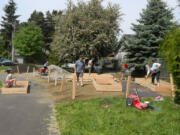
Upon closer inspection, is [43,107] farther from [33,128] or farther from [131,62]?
[131,62]

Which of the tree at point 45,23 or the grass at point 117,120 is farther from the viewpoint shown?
the tree at point 45,23

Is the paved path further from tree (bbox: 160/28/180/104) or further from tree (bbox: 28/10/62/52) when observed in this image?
tree (bbox: 28/10/62/52)

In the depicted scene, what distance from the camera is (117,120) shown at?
229 inches

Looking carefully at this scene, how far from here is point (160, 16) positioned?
19953 mm

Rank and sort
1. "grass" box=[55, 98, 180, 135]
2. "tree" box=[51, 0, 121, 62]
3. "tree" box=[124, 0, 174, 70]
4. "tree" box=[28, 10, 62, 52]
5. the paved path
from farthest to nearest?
"tree" box=[28, 10, 62, 52] → "tree" box=[51, 0, 121, 62] → "tree" box=[124, 0, 174, 70] → the paved path → "grass" box=[55, 98, 180, 135]

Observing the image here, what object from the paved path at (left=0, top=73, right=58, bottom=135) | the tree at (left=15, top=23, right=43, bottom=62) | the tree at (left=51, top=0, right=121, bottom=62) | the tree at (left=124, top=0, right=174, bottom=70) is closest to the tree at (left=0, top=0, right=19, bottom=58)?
the tree at (left=15, top=23, right=43, bottom=62)

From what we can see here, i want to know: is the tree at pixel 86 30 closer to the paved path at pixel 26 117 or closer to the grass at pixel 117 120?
the paved path at pixel 26 117

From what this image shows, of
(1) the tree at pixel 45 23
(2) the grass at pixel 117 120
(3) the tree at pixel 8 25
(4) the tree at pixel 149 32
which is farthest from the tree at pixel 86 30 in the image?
(1) the tree at pixel 45 23

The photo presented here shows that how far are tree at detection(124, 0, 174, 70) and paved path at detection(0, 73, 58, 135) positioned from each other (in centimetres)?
1250

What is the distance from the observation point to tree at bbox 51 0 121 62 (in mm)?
26094

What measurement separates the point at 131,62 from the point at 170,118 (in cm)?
1513

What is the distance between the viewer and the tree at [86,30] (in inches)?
1027

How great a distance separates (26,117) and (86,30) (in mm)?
20278

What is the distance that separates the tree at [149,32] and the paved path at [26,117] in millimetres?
12498
